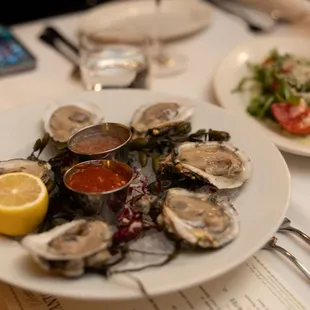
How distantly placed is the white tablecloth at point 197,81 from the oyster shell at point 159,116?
245 millimetres

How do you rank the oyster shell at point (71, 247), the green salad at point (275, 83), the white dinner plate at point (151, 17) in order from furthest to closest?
the white dinner plate at point (151, 17)
the green salad at point (275, 83)
the oyster shell at point (71, 247)

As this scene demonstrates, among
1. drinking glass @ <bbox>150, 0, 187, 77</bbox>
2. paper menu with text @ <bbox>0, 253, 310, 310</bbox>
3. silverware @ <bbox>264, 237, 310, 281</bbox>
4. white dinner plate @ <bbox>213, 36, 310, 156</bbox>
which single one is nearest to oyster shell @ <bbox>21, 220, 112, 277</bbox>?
paper menu with text @ <bbox>0, 253, 310, 310</bbox>

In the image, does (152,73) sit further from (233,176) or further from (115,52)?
(233,176)

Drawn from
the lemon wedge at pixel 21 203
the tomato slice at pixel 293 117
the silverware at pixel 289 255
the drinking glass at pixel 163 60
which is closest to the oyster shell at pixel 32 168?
the lemon wedge at pixel 21 203

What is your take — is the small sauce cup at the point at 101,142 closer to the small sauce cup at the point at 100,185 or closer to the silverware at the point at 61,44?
the small sauce cup at the point at 100,185

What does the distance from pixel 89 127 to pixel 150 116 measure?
0.48 ft

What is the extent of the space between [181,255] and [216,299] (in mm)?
108

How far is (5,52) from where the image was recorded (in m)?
1.64

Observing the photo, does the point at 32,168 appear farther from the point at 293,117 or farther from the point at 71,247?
the point at 293,117

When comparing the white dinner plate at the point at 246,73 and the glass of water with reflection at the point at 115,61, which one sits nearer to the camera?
the white dinner plate at the point at 246,73

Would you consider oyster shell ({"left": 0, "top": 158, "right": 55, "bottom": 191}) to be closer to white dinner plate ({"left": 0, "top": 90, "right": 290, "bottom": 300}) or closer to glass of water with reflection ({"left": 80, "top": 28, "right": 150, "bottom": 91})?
white dinner plate ({"left": 0, "top": 90, "right": 290, "bottom": 300})

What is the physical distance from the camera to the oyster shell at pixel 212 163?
98 centimetres

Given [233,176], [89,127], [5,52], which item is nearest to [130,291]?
[233,176]

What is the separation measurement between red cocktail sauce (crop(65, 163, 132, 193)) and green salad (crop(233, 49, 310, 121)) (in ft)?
1.52
